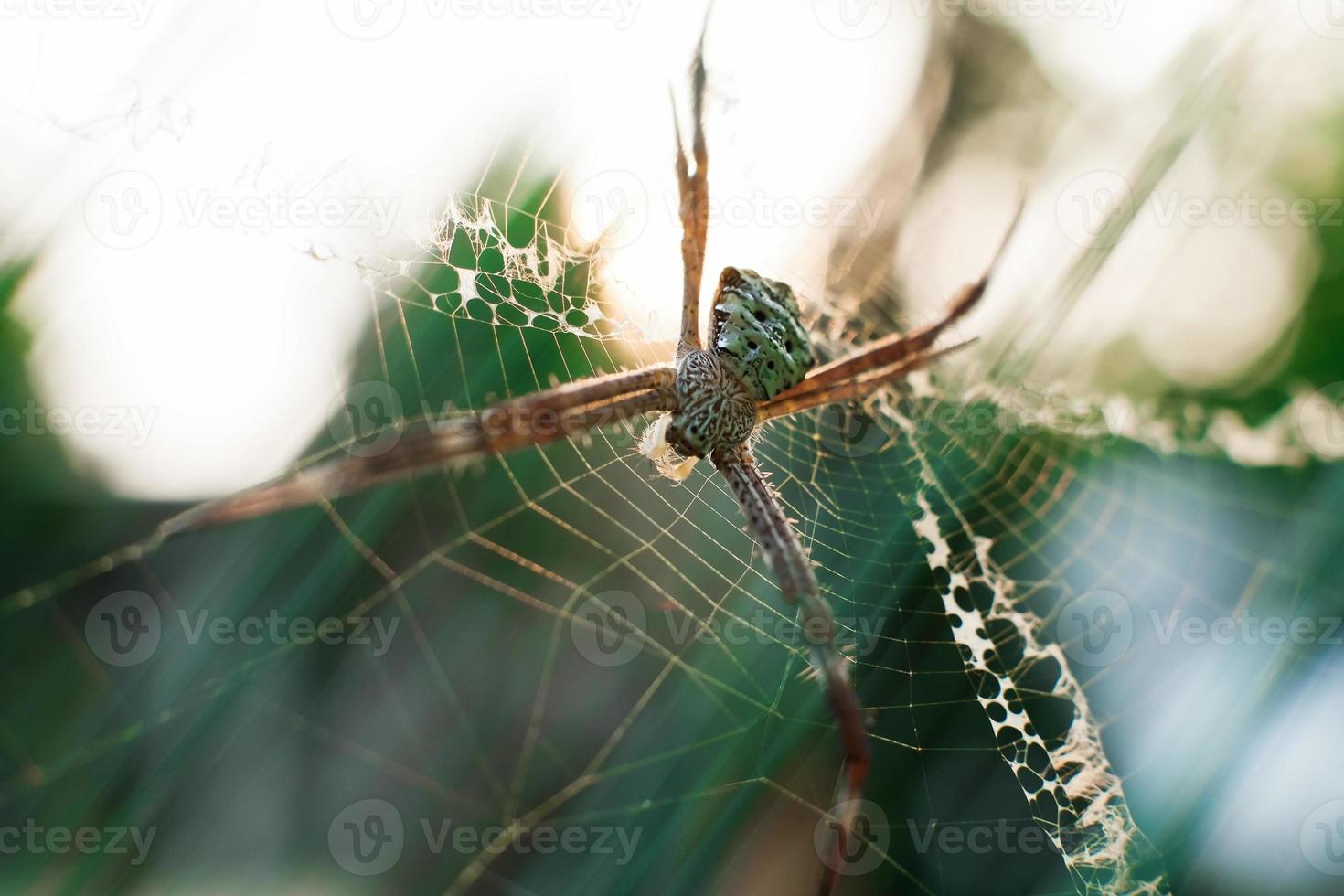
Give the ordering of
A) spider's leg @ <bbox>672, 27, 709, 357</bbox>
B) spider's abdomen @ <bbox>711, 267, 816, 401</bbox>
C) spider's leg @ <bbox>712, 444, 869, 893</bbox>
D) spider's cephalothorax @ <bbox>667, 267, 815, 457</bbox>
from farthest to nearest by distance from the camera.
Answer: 1. spider's abdomen @ <bbox>711, 267, 816, 401</bbox>
2. spider's cephalothorax @ <bbox>667, 267, 815, 457</bbox>
3. spider's leg @ <bbox>672, 27, 709, 357</bbox>
4. spider's leg @ <bbox>712, 444, 869, 893</bbox>

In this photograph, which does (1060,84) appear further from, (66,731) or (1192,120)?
(66,731)

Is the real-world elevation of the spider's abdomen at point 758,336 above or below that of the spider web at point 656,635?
above

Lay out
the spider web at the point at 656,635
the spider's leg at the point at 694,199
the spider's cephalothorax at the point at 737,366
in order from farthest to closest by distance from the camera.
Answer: the spider web at the point at 656,635, the spider's cephalothorax at the point at 737,366, the spider's leg at the point at 694,199

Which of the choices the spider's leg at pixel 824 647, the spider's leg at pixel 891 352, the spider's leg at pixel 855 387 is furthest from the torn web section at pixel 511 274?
the spider's leg at pixel 824 647

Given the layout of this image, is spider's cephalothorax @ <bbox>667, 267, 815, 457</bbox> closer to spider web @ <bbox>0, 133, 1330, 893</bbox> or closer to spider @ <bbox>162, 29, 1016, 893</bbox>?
spider @ <bbox>162, 29, 1016, 893</bbox>

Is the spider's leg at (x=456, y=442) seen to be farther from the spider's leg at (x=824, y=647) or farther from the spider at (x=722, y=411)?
the spider's leg at (x=824, y=647)

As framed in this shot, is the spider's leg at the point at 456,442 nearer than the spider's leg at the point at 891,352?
Yes

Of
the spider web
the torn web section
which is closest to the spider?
the spider web

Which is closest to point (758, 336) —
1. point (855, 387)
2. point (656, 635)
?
point (855, 387)

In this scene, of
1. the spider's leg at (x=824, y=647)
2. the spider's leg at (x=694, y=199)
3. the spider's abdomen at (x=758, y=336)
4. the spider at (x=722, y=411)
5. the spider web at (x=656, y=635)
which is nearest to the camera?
the spider at (x=722, y=411)
